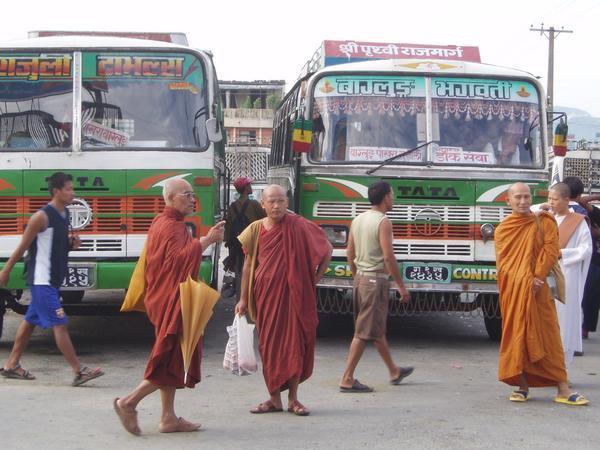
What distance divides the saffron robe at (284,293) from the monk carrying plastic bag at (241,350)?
0.11m

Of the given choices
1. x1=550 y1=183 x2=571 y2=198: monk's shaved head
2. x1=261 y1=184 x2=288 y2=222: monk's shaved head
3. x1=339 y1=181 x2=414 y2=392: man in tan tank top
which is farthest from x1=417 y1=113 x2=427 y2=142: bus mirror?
x1=261 y1=184 x2=288 y2=222: monk's shaved head

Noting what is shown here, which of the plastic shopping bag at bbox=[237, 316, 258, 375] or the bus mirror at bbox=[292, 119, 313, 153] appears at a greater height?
the bus mirror at bbox=[292, 119, 313, 153]

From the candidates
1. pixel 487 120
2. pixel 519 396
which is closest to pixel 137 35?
pixel 487 120

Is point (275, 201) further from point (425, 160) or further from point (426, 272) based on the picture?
point (425, 160)

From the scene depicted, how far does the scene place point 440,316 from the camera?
13.7 m

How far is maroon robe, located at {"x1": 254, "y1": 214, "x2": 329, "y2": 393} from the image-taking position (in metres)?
6.93

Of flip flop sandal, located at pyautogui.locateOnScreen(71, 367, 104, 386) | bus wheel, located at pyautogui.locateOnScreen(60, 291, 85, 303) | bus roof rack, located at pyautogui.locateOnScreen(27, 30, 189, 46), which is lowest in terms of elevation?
flip flop sandal, located at pyautogui.locateOnScreen(71, 367, 104, 386)

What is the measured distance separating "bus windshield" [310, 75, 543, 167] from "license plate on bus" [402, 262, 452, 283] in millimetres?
1045

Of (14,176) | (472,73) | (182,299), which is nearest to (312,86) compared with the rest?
(472,73)

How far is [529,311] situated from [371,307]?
1206 mm

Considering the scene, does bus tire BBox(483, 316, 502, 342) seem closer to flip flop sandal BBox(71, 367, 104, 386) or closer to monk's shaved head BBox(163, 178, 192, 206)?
flip flop sandal BBox(71, 367, 104, 386)

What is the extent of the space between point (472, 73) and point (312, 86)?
1.67 metres

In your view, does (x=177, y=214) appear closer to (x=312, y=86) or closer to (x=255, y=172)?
(x=312, y=86)

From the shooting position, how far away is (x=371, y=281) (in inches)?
311
